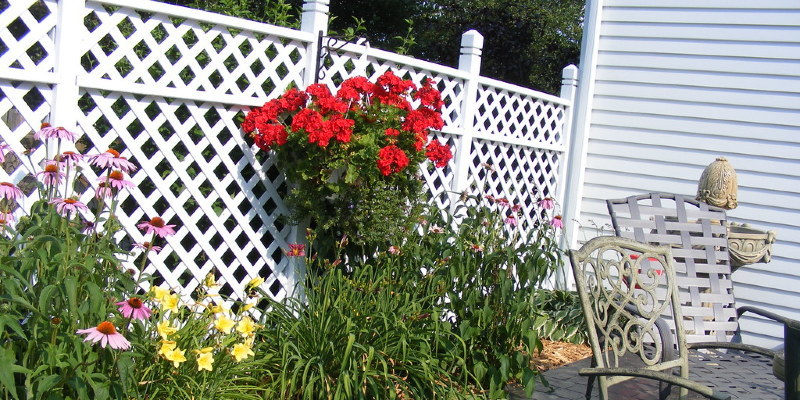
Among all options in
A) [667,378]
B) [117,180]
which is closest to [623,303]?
[667,378]

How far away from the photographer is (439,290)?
3.97 meters

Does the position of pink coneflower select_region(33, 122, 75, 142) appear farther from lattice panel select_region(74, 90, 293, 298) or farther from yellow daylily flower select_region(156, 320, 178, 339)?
yellow daylily flower select_region(156, 320, 178, 339)

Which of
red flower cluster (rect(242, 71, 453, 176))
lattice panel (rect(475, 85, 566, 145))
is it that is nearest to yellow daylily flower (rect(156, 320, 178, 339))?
red flower cluster (rect(242, 71, 453, 176))

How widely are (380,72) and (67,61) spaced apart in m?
1.93

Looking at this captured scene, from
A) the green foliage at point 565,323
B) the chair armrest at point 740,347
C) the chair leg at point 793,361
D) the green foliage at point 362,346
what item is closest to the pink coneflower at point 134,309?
the green foliage at point 362,346

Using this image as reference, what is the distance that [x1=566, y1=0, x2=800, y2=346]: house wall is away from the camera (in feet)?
19.4

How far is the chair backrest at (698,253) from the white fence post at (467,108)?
1.14 m

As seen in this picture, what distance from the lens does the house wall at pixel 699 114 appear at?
19.4ft

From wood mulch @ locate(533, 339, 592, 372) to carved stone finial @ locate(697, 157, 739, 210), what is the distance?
135 cm

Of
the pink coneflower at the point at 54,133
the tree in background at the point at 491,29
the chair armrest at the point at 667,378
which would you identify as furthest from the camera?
the tree in background at the point at 491,29

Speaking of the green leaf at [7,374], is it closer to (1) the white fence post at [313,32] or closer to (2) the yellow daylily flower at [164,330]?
(2) the yellow daylily flower at [164,330]

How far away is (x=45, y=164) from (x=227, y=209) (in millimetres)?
968

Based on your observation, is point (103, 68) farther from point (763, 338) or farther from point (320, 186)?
point (763, 338)

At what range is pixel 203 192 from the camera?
13.7ft
